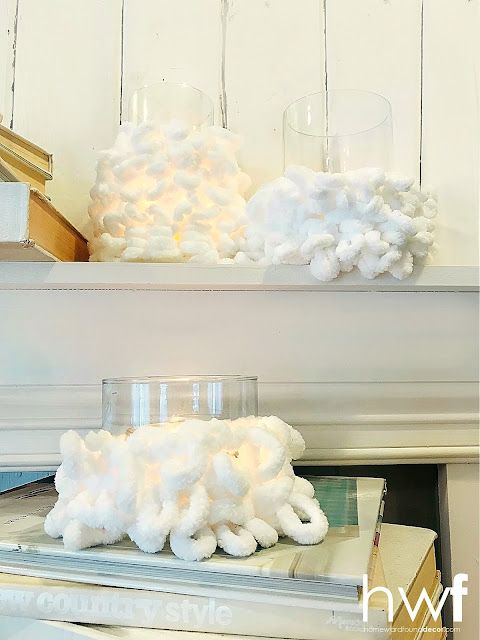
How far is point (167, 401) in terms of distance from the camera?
1.66 ft

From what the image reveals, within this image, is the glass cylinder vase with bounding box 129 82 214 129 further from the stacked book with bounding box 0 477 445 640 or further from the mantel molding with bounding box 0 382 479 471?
the stacked book with bounding box 0 477 445 640

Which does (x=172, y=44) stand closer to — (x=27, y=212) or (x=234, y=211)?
(x=234, y=211)

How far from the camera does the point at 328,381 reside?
2.14 feet

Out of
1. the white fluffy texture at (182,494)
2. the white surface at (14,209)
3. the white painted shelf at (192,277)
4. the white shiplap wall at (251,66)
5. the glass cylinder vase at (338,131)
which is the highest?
the white shiplap wall at (251,66)

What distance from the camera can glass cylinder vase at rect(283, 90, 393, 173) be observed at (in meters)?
0.66

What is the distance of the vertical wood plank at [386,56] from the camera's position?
775 mm

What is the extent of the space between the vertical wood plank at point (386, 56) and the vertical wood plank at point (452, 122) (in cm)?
1

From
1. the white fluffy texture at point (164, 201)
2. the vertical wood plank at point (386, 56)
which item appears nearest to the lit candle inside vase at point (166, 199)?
the white fluffy texture at point (164, 201)

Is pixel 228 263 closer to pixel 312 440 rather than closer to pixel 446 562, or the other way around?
pixel 312 440

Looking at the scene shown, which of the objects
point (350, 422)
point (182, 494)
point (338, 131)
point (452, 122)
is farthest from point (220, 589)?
point (452, 122)

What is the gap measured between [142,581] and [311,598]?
0.11 m

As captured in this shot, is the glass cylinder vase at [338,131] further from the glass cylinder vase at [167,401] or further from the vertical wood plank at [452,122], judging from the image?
the glass cylinder vase at [167,401]

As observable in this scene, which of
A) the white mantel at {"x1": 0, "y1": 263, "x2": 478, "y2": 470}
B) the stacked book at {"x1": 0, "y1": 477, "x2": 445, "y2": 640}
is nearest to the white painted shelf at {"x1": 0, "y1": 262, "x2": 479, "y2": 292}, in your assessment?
the white mantel at {"x1": 0, "y1": 263, "x2": 478, "y2": 470}

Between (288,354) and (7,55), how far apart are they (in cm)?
52
